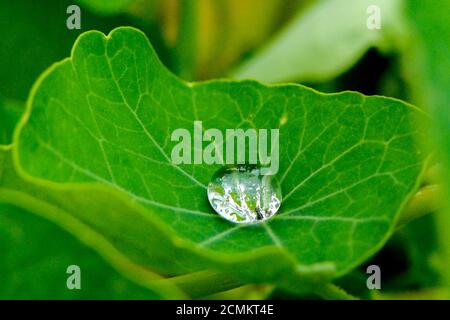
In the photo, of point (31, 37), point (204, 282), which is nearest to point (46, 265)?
point (204, 282)

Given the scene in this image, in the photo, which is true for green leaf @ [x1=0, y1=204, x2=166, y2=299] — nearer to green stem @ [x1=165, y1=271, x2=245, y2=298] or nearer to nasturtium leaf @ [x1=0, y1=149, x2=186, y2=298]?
nasturtium leaf @ [x1=0, y1=149, x2=186, y2=298]

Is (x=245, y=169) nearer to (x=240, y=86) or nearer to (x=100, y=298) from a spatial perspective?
(x=240, y=86)

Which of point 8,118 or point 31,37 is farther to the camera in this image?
point 31,37

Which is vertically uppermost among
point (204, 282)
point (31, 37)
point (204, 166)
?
point (31, 37)

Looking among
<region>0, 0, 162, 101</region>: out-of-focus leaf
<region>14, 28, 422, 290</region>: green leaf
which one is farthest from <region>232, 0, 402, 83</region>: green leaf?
<region>14, 28, 422, 290</region>: green leaf

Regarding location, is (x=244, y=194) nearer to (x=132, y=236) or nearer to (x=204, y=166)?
(x=204, y=166)

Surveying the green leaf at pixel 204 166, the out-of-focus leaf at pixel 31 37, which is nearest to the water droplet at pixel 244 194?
the green leaf at pixel 204 166
